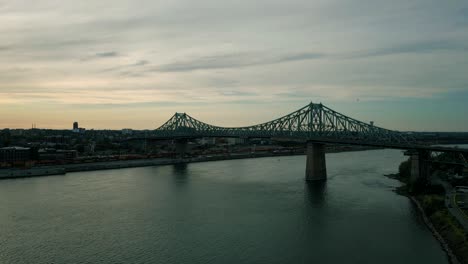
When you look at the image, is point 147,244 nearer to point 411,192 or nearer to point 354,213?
point 354,213

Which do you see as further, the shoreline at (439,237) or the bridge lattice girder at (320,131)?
the bridge lattice girder at (320,131)

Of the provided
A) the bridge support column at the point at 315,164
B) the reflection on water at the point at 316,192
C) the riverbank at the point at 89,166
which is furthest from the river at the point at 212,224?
the riverbank at the point at 89,166

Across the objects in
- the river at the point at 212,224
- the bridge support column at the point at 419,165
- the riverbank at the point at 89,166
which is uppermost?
the bridge support column at the point at 419,165

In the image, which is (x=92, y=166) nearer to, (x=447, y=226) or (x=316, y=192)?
(x=316, y=192)

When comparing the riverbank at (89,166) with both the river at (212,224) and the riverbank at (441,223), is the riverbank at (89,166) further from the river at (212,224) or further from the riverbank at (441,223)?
the riverbank at (441,223)

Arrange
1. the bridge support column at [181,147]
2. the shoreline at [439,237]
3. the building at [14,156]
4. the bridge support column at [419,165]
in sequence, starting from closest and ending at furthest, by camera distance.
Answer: the shoreline at [439,237], the bridge support column at [419,165], the building at [14,156], the bridge support column at [181,147]

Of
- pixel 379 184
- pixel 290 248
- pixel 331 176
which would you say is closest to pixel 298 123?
pixel 331 176

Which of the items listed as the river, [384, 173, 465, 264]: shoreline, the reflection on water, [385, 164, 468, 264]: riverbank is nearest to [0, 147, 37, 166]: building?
the river
